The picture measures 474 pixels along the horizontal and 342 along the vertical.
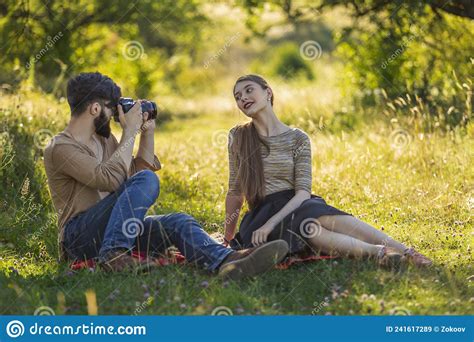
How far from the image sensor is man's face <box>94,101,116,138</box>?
14.9ft

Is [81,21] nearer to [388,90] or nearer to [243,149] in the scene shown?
[388,90]

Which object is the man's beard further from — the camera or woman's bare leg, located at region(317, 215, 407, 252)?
woman's bare leg, located at region(317, 215, 407, 252)

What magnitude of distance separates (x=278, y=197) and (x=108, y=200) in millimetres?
986

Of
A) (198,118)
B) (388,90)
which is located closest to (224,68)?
(198,118)

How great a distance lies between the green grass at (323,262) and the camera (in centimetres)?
393

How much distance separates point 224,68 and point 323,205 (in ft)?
67.1

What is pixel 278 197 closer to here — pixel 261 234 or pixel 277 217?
pixel 277 217

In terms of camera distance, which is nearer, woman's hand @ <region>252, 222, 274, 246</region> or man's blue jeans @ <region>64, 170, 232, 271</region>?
man's blue jeans @ <region>64, 170, 232, 271</region>

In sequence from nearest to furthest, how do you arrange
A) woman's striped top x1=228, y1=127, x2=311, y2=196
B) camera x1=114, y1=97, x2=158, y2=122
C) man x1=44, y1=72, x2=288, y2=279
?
1. man x1=44, y1=72, x2=288, y2=279
2. camera x1=114, y1=97, x2=158, y2=122
3. woman's striped top x1=228, y1=127, x2=311, y2=196

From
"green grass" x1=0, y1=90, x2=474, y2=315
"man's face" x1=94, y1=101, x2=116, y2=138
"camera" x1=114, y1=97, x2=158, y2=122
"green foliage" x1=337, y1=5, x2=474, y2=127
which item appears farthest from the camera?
"green foliage" x1=337, y1=5, x2=474, y2=127

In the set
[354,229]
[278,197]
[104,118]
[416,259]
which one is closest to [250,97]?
[278,197]

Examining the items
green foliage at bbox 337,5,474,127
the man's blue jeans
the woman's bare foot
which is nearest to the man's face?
the man's blue jeans

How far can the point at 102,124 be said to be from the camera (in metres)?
4.56

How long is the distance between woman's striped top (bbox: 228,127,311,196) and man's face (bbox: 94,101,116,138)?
2.56 feet
